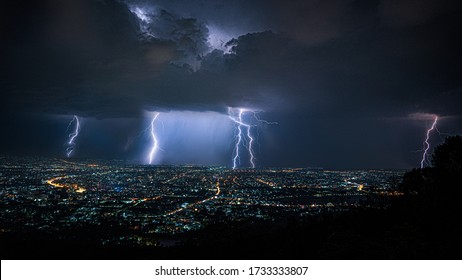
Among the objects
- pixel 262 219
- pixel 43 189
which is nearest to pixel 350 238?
pixel 262 219

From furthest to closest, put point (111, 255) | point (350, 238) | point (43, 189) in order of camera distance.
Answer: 1. point (43, 189)
2. point (111, 255)
3. point (350, 238)

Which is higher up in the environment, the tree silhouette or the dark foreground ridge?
the tree silhouette

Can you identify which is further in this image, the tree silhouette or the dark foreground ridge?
the tree silhouette

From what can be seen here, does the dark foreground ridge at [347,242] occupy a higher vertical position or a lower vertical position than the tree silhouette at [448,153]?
lower

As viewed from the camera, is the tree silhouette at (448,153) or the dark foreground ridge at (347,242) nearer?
the dark foreground ridge at (347,242)

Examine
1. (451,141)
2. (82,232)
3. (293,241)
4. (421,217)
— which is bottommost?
(82,232)

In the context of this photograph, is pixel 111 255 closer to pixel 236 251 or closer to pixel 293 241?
pixel 236 251

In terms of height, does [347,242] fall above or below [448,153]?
below

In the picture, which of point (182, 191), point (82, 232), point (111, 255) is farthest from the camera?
point (182, 191)

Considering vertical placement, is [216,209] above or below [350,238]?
below

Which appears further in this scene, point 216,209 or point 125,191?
point 125,191

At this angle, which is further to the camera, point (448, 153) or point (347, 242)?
point (448, 153)
